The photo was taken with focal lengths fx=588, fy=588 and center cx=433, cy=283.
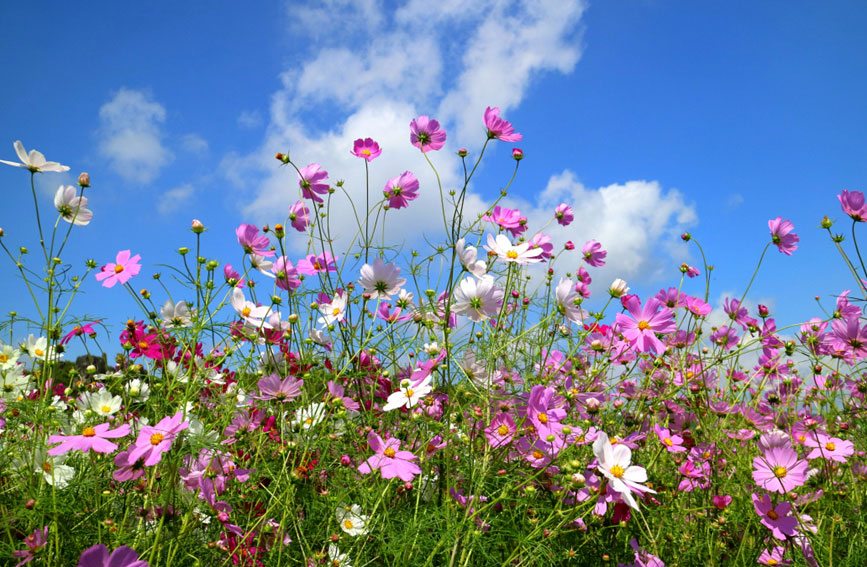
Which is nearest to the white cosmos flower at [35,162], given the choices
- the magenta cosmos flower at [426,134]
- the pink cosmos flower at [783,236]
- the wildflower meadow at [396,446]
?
the wildflower meadow at [396,446]

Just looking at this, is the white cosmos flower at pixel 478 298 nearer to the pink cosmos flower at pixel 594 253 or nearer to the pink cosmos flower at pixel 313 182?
the pink cosmos flower at pixel 313 182

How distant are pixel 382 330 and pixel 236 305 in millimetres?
409

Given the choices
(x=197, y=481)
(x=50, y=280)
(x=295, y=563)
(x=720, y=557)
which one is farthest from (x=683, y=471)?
(x=50, y=280)

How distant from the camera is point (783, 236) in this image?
5.73 ft

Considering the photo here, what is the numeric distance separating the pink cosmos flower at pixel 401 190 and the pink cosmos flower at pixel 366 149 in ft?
0.37

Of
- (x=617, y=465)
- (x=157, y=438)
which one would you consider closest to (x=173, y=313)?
(x=157, y=438)

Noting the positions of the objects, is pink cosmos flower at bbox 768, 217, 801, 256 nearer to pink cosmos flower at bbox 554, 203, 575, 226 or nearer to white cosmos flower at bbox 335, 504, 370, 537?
pink cosmos flower at bbox 554, 203, 575, 226

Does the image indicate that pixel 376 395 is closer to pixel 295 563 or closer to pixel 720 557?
pixel 295 563

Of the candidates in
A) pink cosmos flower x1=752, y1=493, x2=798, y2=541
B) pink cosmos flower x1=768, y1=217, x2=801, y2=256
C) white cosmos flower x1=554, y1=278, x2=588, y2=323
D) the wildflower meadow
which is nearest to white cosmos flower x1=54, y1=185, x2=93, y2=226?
the wildflower meadow

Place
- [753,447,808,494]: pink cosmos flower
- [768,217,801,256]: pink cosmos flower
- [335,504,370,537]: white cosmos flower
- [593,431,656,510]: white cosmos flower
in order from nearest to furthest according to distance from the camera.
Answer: [593,431,656,510]: white cosmos flower → [335,504,370,537]: white cosmos flower → [753,447,808,494]: pink cosmos flower → [768,217,801,256]: pink cosmos flower

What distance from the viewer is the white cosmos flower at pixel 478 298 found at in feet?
3.97

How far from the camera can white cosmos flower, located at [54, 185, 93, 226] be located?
125cm

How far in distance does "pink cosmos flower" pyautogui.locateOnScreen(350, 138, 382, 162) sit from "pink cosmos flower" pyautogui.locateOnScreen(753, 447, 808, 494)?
3.80ft

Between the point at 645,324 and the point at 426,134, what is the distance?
2.30 ft
